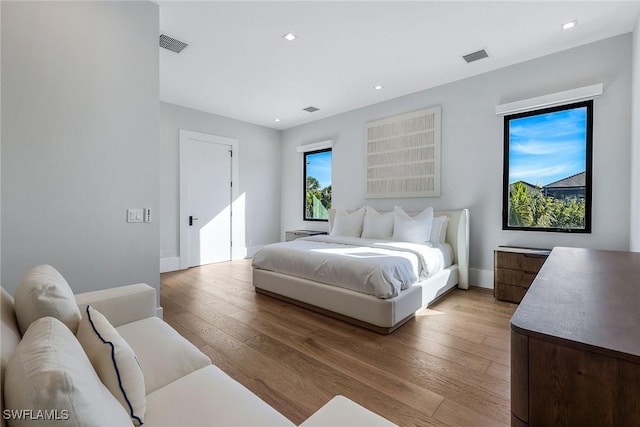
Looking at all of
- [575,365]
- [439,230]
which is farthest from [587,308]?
[439,230]

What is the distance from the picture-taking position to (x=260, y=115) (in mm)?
5508

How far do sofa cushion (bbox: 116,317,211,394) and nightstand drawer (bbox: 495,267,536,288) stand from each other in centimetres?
330

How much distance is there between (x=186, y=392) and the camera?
1084 mm

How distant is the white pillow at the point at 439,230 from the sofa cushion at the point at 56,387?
3729mm

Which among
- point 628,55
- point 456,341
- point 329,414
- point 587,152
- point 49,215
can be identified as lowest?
point 456,341

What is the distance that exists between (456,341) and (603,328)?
74.6 inches

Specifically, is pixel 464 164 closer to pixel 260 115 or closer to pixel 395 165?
pixel 395 165

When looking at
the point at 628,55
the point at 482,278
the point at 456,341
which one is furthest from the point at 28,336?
the point at 628,55

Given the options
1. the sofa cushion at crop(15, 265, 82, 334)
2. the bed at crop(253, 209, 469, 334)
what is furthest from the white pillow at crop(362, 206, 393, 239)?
the sofa cushion at crop(15, 265, 82, 334)

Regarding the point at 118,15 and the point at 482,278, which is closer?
the point at 118,15

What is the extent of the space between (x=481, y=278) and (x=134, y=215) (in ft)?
13.5

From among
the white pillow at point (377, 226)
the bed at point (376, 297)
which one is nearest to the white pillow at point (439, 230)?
the bed at point (376, 297)

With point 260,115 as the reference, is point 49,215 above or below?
below

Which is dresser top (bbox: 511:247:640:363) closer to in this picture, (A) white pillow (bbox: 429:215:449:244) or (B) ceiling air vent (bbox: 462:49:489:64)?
(A) white pillow (bbox: 429:215:449:244)
